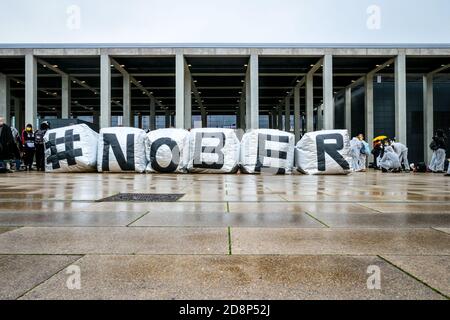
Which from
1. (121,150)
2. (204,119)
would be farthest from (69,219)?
(204,119)

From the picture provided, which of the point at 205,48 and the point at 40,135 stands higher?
the point at 205,48

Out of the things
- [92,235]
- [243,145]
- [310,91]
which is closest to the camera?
[92,235]

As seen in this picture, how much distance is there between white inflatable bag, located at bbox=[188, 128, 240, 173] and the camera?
12750 mm

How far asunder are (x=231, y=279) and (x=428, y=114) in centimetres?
3236

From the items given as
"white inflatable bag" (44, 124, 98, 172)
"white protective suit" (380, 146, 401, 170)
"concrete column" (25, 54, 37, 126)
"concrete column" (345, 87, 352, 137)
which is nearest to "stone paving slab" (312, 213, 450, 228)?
"white inflatable bag" (44, 124, 98, 172)

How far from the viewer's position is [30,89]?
24281mm

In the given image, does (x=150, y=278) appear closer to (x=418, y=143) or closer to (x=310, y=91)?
(x=310, y=91)

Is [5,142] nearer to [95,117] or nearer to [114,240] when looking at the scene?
[114,240]

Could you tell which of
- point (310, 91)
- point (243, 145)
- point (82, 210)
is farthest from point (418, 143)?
point (82, 210)

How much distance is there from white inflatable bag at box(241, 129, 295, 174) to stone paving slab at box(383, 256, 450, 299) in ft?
34.6

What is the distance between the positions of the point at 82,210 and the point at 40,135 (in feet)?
42.0

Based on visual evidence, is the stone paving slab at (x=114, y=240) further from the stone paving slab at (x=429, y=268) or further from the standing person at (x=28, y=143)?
the standing person at (x=28, y=143)
